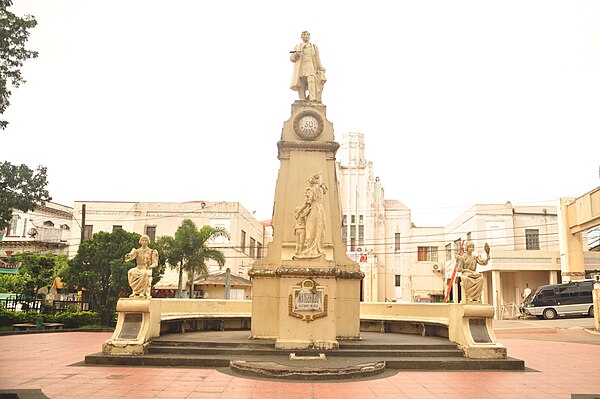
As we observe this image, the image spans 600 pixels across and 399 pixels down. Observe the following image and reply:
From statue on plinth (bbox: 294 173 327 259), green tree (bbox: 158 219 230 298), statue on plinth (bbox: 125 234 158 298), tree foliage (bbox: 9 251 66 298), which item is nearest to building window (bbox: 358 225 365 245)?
green tree (bbox: 158 219 230 298)

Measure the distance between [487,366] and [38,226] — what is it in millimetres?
45083

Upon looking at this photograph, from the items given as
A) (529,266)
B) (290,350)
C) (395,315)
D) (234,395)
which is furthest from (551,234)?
(234,395)

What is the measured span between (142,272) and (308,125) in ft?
18.6

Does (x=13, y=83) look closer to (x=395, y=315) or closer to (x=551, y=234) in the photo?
(x=395, y=315)

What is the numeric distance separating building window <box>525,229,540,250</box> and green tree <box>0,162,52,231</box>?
3560 centimetres

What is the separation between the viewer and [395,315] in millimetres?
16734

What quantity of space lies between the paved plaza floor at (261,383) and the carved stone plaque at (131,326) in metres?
1.01

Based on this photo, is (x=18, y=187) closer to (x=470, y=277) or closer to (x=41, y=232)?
(x=470, y=277)

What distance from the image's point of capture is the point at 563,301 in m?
30.1

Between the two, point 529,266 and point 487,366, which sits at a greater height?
point 529,266

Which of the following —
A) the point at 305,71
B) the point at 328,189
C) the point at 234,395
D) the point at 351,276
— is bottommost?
the point at 234,395

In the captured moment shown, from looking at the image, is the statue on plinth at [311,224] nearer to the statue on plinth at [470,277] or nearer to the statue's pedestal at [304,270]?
the statue's pedestal at [304,270]

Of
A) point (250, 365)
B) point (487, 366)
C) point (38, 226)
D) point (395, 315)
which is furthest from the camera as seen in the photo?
point (38, 226)

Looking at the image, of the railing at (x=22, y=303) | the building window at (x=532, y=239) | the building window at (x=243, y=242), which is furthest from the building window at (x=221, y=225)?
the building window at (x=532, y=239)
